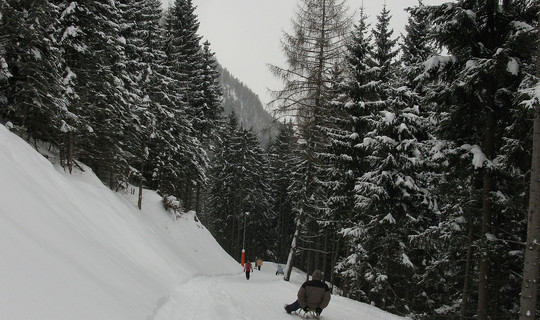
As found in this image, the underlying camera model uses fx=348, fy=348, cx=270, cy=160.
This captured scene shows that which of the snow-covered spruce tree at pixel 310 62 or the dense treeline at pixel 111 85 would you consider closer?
the dense treeline at pixel 111 85

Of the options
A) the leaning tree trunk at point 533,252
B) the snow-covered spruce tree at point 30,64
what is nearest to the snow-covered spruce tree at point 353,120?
the leaning tree trunk at point 533,252

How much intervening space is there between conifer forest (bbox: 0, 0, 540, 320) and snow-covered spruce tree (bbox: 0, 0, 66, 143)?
6 cm

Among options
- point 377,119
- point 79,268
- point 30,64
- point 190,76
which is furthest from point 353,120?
point 190,76

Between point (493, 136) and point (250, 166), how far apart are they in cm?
3799

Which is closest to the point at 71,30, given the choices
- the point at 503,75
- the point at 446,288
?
the point at 503,75

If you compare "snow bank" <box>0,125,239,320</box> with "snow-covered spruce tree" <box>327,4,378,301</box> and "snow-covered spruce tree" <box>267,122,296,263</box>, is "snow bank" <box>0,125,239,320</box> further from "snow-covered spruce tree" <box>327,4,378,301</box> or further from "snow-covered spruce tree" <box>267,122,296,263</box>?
"snow-covered spruce tree" <box>267,122,296,263</box>

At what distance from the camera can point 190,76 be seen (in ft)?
107

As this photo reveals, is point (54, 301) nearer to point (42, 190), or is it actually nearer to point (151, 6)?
point (42, 190)

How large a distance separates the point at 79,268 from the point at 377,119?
1612cm

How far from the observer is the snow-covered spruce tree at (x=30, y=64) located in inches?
518

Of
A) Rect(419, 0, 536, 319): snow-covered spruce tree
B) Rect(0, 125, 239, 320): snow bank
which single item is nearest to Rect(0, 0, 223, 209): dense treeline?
Rect(0, 125, 239, 320): snow bank

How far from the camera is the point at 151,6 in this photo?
25578 millimetres

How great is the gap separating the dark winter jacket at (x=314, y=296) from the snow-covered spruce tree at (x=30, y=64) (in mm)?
12026

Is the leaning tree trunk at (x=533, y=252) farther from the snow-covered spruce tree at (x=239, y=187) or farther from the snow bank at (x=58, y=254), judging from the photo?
the snow-covered spruce tree at (x=239, y=187)
